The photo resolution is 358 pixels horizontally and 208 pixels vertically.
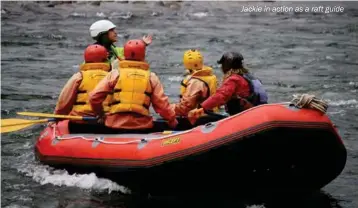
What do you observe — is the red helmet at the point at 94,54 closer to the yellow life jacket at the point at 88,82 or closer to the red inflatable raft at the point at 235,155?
the yellow life jacket at the point at 88,82

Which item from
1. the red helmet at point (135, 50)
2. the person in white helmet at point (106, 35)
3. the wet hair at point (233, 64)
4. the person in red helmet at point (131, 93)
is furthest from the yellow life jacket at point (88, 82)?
the wet hair at point (233, 64)

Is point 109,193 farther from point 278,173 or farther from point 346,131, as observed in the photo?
point 346,131

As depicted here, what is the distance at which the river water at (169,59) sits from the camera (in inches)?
→ 301

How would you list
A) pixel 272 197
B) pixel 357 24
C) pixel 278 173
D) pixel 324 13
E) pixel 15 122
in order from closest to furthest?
pixel 278 173 → pixel 272 197 → pixel 15 122 → pixel 357 24 → pixel 324 13

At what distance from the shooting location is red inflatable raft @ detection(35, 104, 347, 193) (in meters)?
6.57

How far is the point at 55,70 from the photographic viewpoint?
1500cm

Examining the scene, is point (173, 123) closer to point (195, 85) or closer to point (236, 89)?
point (195, 85)

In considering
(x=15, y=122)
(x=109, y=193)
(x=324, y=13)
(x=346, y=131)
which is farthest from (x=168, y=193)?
(x=324, y=13)

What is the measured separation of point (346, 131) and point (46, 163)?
4296 mm

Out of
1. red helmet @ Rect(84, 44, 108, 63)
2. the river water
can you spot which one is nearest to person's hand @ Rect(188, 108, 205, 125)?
Answer: the river water

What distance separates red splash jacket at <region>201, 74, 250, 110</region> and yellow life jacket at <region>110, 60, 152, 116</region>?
0.70 meters

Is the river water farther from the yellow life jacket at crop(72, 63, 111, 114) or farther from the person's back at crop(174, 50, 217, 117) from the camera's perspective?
the person's back at crop(174, 50, 217, 117)

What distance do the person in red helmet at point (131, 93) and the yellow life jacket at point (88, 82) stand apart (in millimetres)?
434

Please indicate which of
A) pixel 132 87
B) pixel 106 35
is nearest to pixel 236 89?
pixel 132 87
